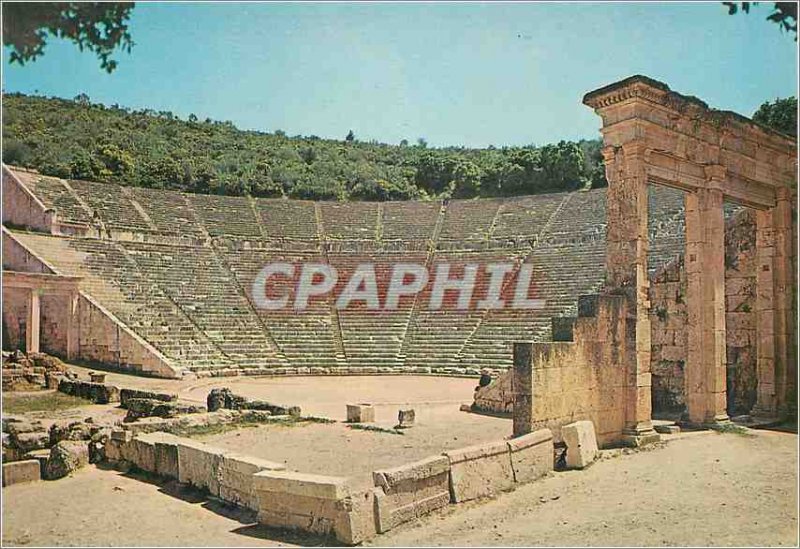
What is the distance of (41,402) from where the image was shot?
1395 cm

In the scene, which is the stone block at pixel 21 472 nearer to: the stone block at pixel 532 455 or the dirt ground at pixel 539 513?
the dirt ground at pixel 539 513

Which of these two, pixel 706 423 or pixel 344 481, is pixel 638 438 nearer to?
pixel 706 423

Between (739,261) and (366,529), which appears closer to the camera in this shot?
(366,529)

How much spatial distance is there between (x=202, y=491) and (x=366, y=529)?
245cm

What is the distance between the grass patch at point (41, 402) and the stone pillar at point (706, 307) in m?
11.7

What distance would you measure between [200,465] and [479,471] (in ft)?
9.82

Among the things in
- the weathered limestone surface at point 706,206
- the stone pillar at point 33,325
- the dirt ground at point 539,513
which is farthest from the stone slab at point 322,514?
the stone pillar at point 33,325

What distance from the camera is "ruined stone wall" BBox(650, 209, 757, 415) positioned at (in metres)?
12.1

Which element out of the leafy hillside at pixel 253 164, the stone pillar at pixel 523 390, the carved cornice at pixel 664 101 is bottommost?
the stone pillar at pixel 523 390

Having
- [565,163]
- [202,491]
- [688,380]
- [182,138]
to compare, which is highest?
[182,138]

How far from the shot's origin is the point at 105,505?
22.0 feet

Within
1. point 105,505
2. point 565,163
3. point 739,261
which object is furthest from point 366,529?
point 565,163

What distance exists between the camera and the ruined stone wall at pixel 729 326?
12.1 m

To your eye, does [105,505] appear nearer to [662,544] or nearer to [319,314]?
[662,544]
